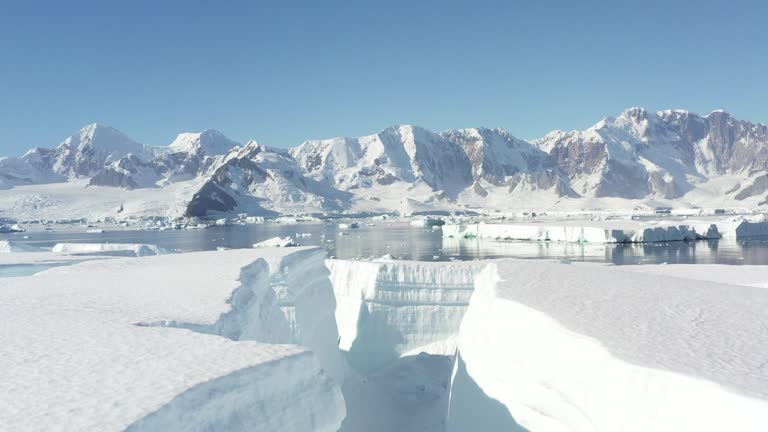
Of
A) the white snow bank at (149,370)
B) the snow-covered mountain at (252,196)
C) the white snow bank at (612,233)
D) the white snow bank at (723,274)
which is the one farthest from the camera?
the snow-covered mountain at (252,196)

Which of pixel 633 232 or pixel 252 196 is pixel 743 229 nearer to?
pixel 633 232

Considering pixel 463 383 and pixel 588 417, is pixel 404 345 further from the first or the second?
pixel 588 417

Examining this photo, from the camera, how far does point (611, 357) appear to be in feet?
19.1

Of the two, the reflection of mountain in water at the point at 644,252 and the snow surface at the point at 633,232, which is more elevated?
the snow surface at the point at 633,232

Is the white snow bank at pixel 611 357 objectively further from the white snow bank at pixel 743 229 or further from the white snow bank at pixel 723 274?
the white snow bank at pixel 743 229

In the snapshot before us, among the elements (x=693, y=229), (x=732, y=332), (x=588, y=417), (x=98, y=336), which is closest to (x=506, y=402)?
(x=588, y=417)

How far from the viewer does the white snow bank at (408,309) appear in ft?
58.0

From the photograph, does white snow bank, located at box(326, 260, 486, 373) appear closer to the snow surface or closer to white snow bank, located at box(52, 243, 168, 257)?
white snow bank, located at box(52, 243, 168, 257)

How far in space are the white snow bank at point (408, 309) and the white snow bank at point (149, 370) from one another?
27.6 feet

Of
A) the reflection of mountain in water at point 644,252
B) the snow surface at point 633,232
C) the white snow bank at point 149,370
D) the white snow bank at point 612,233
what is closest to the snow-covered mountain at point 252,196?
the snow surface at point 633,232

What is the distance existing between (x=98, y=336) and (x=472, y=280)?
1278cm

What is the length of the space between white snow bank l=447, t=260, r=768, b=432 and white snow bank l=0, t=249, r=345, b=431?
277 cm

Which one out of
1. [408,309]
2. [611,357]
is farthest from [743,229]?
[611,357]

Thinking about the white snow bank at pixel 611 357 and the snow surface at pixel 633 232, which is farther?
the snow surface at pixel 633 232
